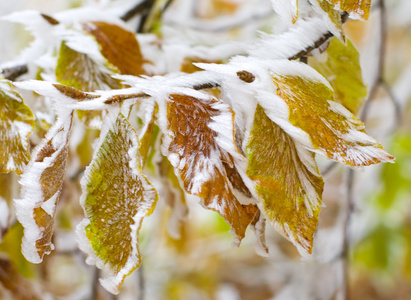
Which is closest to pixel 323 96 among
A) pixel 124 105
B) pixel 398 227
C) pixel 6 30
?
pixel 124 105

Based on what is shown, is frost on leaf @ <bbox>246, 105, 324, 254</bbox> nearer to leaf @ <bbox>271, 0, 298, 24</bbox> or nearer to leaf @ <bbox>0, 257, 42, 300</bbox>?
leaf @ <bbox>271, 0, 298, 24</bbox>

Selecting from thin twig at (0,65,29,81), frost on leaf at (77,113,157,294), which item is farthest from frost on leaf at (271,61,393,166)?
thin twig at (0,65,29,81)

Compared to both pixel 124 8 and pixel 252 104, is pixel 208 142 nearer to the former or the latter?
pixel 252 104

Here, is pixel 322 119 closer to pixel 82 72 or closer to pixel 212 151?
pixel 212 151

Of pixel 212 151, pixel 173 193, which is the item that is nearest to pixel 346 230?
pixel 173 193

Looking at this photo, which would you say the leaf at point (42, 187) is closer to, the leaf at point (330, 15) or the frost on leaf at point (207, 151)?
the frost on leaf at point (207, 151)

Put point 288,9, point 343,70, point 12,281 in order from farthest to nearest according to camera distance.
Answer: point 12,281, point 343,70, point 288,9

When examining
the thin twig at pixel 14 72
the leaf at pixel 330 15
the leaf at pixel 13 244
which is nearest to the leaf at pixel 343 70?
the leaf at pixel 330 15
